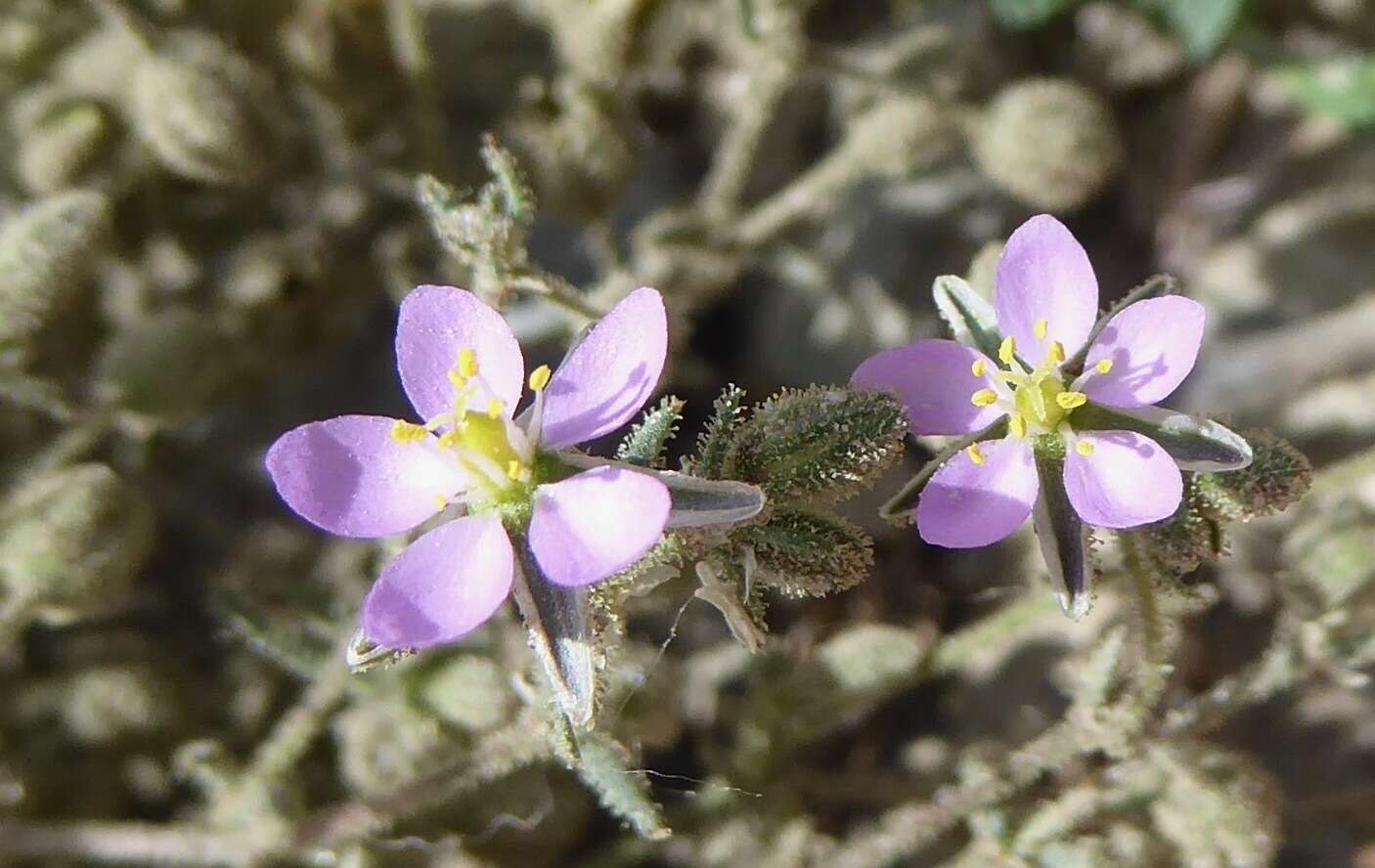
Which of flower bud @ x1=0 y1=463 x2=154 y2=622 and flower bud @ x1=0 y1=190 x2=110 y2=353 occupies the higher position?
flower bud @ x1=0 y1=190 x2=110 y2=353

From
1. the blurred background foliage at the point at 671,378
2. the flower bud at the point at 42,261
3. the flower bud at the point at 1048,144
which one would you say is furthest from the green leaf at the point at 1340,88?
the flower bud at the point at 42,261

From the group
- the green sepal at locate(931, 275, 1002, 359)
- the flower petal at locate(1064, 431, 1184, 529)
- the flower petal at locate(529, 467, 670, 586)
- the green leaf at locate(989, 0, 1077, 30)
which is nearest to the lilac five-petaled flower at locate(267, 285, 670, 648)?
the flower petal at locate(529, 467, 670, 586)

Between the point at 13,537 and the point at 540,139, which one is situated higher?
the point at 540,139

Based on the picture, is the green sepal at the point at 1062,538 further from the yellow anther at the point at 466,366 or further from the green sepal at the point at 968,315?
the yellow anther at the point at 466,366

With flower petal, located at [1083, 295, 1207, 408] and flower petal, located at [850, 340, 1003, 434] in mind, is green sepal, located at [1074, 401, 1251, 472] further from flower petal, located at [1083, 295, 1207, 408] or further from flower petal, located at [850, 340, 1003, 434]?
flower petal, located at [850, 340, 1003, 434]

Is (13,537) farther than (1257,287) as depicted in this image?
No

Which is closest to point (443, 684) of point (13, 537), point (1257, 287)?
point (13, 537)

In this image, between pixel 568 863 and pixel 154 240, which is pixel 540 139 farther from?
pixel 568 863
